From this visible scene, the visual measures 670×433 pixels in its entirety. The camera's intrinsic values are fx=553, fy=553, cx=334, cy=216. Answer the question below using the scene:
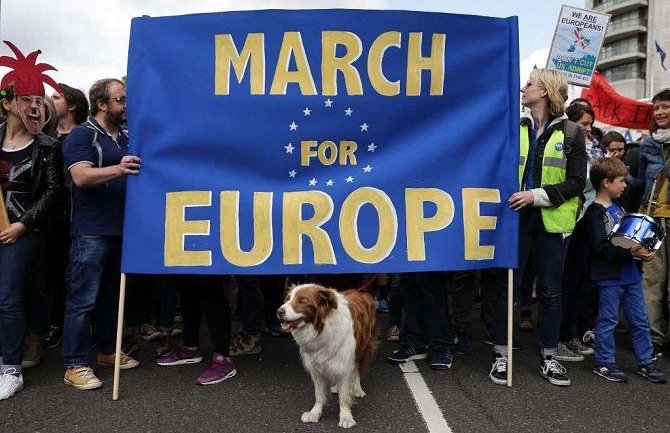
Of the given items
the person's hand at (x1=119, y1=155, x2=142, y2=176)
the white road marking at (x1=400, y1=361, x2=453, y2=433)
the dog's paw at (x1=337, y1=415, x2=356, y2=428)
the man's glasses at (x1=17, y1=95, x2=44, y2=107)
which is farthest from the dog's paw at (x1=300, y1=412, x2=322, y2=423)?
the man's glasses at (x1=17, y1=95, x2=44, y2=107)

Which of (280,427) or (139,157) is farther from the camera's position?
(139,157)

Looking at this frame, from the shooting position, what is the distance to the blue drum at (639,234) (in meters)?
4.05

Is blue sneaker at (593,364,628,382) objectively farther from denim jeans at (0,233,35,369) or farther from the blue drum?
denim jeans at (0,233,35,369)

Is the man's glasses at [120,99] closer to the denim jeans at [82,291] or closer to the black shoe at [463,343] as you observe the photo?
the denim jeans at [82,291]

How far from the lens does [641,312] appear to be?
4281mm

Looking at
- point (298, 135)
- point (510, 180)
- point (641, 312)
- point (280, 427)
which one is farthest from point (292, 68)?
point (641, 312)

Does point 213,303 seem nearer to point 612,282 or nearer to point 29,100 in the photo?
point 29,100

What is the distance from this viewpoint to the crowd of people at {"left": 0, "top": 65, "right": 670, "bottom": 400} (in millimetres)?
3963

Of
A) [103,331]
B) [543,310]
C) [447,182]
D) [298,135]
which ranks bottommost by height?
[103,331]

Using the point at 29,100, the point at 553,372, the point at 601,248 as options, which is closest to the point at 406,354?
the point at 553,372

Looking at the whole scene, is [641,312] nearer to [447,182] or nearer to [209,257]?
[447,182]

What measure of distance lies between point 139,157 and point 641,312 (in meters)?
3.93

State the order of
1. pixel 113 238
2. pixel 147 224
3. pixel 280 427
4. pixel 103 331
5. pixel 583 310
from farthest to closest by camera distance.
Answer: pixel 583 310 < pixel 103 331 < pixel 113 238 < pixel 147 224 < pixel 280 427

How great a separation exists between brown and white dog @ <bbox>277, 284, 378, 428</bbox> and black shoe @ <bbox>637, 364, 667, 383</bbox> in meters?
2.29
